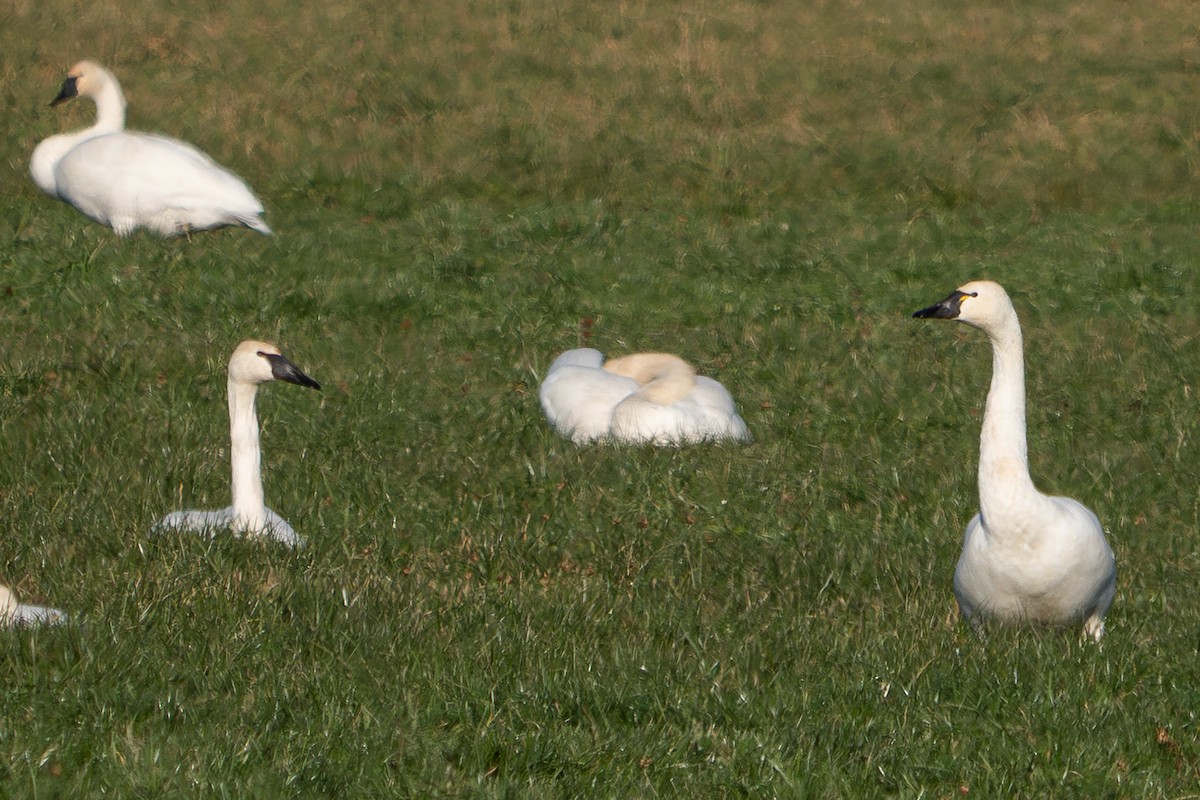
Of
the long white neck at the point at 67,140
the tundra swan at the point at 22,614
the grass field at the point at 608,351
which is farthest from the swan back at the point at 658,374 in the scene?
the long white neck at the point at 67,140

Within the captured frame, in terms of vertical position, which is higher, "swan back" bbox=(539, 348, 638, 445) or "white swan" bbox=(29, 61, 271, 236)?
"white swan" bbox=(29, 61, 271, 236)

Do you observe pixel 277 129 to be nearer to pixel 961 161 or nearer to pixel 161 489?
pixel 961 161

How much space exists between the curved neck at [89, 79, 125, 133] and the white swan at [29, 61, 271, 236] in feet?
3.75

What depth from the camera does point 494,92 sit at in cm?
1861

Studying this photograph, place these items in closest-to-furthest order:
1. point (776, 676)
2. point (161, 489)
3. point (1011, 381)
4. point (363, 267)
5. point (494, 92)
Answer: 1. point (776, 676)
2. point (1011, 381)
3. point (161, 489)
4. point (363, 267)
5. point (494, 92)

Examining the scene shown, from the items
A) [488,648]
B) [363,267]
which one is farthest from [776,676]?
[363,267]

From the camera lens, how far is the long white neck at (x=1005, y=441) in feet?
20.0

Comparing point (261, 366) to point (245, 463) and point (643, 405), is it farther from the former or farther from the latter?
point (643, 405)

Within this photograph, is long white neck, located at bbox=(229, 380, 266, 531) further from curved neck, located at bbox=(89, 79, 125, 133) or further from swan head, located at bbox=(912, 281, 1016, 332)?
curved neck, located at bbox=(89, 79, 125, 133)

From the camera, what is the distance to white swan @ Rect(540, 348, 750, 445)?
8.99 meters

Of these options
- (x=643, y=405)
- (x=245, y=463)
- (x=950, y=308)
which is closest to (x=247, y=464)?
(x=245, y=463)

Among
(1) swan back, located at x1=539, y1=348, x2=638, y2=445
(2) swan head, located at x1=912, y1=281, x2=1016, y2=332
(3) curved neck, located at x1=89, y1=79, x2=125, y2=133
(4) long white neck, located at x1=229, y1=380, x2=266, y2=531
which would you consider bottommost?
(1) swan back, located at x1=539, y1=348, x2=638, y2=445

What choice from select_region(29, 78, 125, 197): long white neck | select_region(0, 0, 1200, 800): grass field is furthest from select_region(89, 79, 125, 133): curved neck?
select_region(0, 0, 1200, 800): grass field

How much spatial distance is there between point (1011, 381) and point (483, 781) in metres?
2.78
